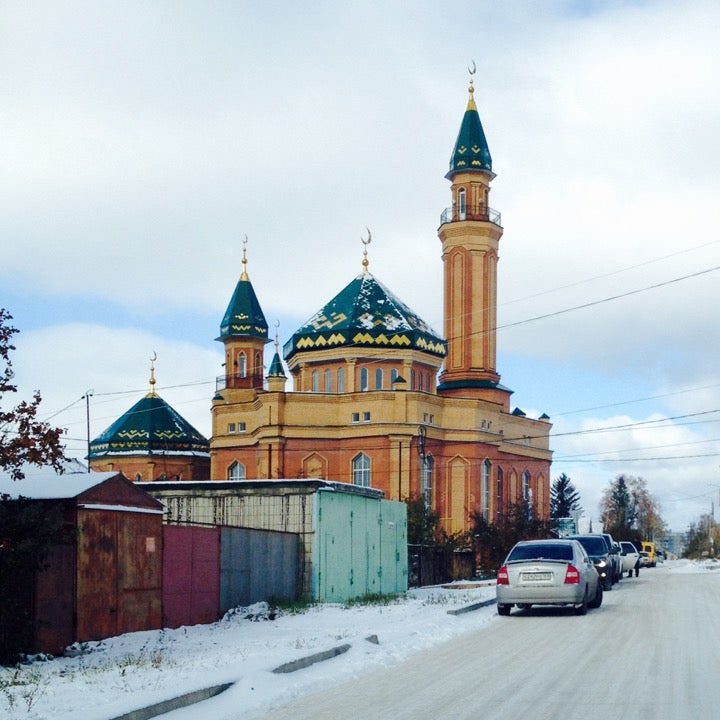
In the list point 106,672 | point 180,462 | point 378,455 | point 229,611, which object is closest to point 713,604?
point 229,611

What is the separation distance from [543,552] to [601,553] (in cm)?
1162

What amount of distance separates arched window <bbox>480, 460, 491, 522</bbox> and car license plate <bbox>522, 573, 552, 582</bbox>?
4643 centimetres

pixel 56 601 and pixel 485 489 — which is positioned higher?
pixel 485 489

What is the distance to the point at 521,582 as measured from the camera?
22938mm

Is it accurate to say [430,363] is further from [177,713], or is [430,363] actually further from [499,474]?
[177,713]

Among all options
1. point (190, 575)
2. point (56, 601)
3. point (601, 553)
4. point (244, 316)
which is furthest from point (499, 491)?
point (56, 601)

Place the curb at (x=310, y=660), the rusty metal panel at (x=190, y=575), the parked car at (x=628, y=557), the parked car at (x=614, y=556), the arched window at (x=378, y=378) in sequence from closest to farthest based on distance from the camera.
Result: the curb at (x=310, y=660) → the rusty metal panel at (x=190, y=575) → the parked car at (x=614, y=556) → the parked car at (x=628, y=557) → the arched window at (x=378, y=378)

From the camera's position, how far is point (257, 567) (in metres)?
25.3

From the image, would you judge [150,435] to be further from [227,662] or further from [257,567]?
[227,662]

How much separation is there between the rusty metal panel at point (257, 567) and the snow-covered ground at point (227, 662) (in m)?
0.50

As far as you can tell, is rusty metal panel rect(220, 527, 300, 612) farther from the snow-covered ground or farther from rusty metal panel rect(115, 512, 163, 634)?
rusty metal panel rect(115, 512, 163, 634)

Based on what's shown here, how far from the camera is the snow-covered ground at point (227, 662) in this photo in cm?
1158

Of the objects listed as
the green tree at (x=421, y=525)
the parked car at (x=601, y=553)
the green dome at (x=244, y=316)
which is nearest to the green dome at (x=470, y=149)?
the green dome at (x=244, y=316)

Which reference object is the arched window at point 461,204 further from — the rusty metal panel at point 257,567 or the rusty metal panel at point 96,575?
the rusty metal panel at point 96,575
